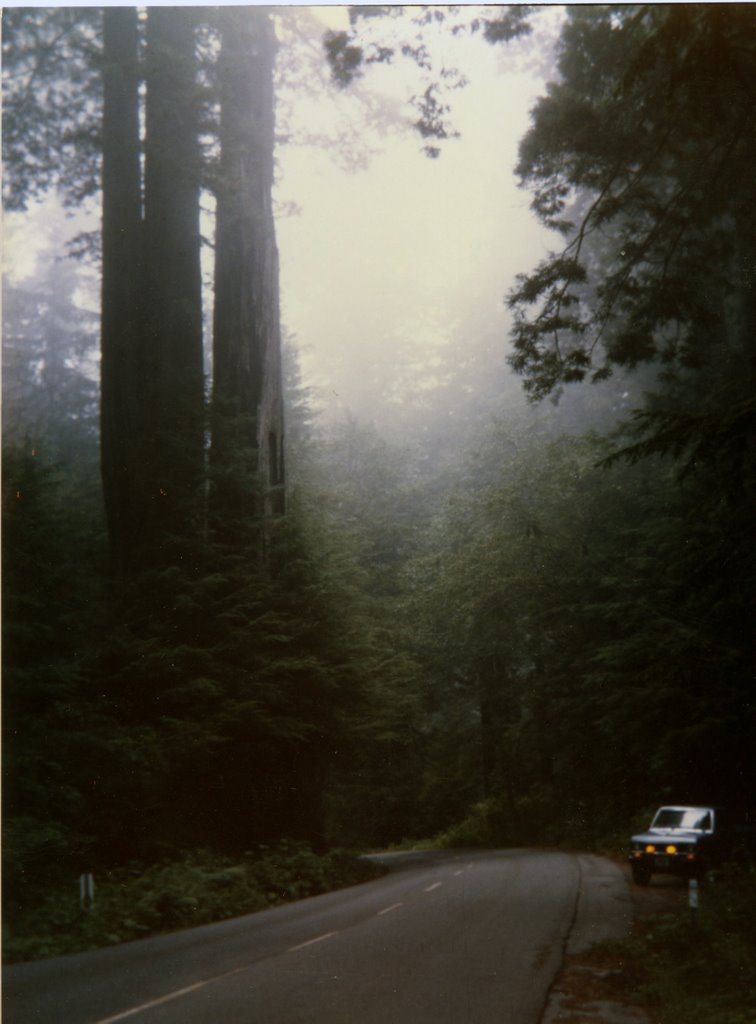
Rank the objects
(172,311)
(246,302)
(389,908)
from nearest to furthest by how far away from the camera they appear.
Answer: (389,908) < (172,311) < (246,302)

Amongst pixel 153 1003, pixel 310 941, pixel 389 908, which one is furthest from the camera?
pixel 389 908

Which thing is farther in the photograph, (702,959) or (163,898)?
(163,898)

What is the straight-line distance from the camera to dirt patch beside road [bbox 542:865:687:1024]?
7064 mm

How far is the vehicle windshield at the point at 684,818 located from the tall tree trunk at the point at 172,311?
9.64m

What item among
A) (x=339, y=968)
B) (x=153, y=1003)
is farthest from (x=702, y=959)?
(x=153, y=1003)

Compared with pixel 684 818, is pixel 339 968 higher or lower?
lower

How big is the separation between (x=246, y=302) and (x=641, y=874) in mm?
11507

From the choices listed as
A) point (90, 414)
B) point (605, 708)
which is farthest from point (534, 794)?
point (90, 414)

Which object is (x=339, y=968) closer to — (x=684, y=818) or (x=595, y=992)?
(x=595, y=992)

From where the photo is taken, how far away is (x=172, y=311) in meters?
13.5

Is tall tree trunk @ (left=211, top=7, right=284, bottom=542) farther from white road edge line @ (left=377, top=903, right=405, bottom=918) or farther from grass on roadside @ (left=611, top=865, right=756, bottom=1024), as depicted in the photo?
grass on roadside @ (left=611, top=865, right=756, bottom=1024)

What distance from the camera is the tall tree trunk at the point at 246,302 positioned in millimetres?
12617

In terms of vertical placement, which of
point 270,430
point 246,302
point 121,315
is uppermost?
point 246,302

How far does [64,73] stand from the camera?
10.1 m
